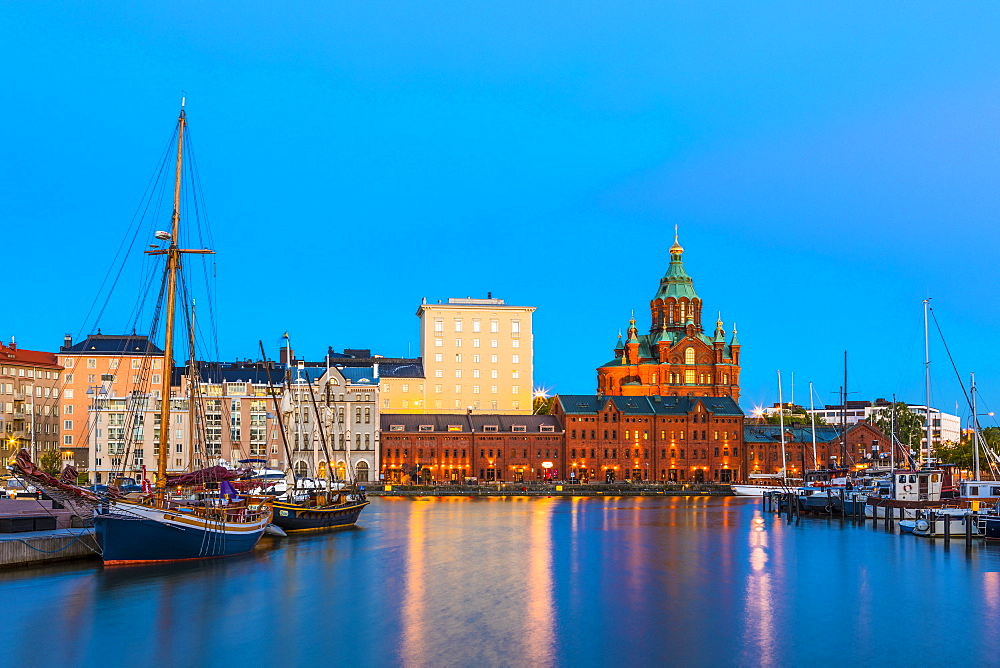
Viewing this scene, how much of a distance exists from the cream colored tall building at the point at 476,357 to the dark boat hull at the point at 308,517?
93.7 m

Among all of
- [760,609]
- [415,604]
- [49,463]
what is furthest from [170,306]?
[49,463]

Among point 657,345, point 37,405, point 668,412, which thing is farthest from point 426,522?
point 657,345

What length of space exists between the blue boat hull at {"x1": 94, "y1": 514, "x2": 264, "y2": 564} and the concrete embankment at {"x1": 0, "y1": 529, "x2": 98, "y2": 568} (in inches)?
93.3

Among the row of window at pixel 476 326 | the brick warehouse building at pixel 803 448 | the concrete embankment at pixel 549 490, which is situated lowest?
the concrete embankment at pixel 549 490

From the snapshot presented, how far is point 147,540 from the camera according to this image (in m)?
52.2

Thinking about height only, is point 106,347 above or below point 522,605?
above

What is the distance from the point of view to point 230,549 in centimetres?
5838

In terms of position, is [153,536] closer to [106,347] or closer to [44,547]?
[44,547]

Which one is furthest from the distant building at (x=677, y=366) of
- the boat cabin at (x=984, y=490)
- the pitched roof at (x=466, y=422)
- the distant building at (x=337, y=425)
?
the boat cabin at (x=984, y=490)

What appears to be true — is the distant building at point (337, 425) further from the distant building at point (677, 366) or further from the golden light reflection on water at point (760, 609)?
the golden light reflection on water at point (760, 609)

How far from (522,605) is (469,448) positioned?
369ft

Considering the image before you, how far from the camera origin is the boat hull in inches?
2023

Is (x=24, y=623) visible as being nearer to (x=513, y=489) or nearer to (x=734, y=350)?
(x=513, y=489)

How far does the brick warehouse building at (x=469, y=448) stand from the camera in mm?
154375
